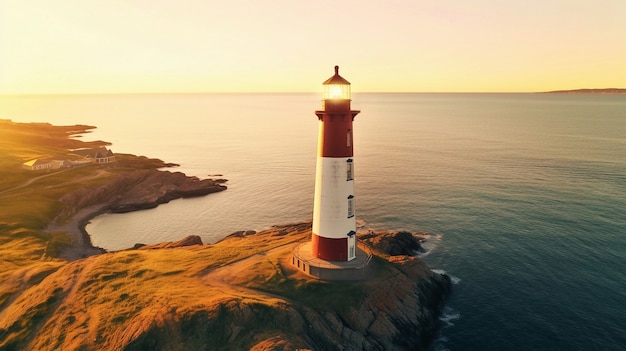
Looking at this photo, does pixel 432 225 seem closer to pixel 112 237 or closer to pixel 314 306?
pixel 314 306

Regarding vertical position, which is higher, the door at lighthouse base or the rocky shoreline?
the door at lighthouse base

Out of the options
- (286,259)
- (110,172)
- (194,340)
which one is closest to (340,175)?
(286,259)

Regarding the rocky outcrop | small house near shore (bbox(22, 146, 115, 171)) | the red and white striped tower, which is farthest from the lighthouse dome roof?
small house near shore (bbox(22, 146, 115, 171))

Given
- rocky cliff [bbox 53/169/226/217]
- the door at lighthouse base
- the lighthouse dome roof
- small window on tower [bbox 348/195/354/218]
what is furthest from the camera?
rocky cliff [bbox 53/169/226/217]

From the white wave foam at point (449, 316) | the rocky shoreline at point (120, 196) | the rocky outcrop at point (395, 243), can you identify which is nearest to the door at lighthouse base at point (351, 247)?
the white wave foam at point (449, 316)

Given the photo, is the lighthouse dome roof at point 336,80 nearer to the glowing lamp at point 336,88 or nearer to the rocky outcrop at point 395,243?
the glowing lamp at point 336,88

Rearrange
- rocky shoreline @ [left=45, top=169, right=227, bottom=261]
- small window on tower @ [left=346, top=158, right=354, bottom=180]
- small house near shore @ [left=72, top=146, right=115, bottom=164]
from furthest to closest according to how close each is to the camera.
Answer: small house near shore @ [left=72, top=146, right=115, bottom=164]
rocky shoreline @ [left=45, top=169, right=227, bottom=261]
small window on tower @ [left=346, top=158, right=354, bottom=180]

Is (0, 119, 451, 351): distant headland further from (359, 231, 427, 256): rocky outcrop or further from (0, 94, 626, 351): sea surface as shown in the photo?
(0, 94, 626, 351): sea surface

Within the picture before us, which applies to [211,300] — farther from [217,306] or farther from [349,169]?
[349,169]
